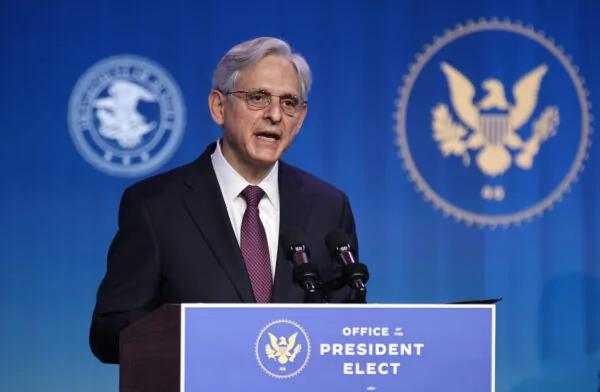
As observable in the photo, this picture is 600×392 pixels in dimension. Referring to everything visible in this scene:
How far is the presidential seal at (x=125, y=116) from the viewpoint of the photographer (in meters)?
3.46

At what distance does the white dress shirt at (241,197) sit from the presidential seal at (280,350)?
646mm

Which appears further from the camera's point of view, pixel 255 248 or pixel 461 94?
pixel 461 94

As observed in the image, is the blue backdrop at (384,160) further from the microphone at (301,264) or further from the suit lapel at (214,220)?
the microphone at (301,264)

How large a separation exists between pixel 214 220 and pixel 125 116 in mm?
1437

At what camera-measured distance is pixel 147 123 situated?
350 cm

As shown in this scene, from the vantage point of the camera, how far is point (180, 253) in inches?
82.9

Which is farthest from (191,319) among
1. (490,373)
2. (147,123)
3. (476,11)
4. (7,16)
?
(476,11)

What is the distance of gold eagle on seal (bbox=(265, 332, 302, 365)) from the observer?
60.7 inches

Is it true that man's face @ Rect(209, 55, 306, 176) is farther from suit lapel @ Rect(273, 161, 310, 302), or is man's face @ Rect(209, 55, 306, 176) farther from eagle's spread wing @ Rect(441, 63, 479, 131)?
eagle's spread wing @ Rect(441, 63, 479, 131)

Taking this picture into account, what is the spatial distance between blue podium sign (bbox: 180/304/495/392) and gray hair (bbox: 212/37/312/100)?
0.78m

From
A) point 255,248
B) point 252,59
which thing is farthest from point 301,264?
point 252,59

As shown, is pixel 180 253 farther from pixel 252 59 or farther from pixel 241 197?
pixel 252 59

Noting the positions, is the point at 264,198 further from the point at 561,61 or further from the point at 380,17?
the point at 561,61

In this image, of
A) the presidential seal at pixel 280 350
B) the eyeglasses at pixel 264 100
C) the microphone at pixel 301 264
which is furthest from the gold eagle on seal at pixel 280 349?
the eyeglasses at pixel 264 100
